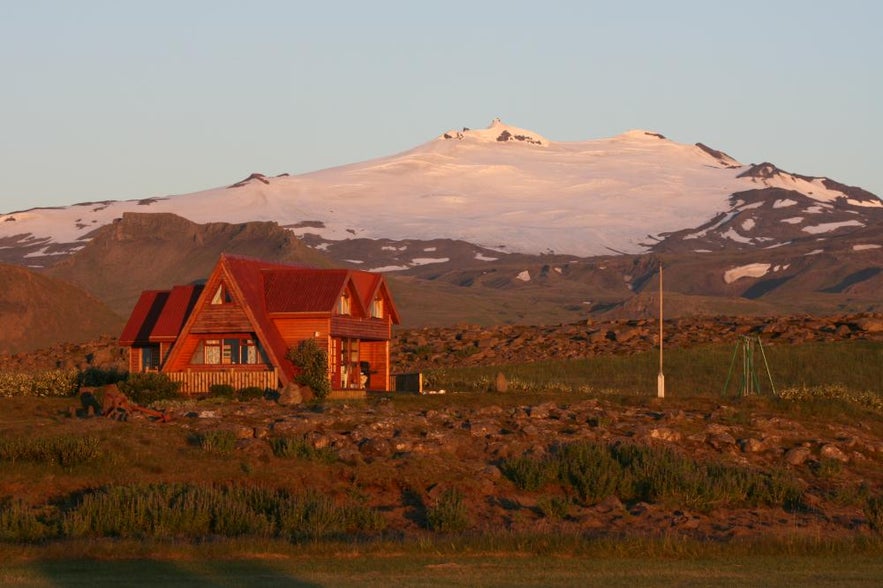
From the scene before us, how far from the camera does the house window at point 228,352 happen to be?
159 ft

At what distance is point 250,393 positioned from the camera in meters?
46.1

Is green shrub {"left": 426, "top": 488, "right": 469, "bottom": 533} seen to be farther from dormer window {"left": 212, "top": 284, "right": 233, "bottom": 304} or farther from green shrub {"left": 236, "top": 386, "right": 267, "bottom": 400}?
dormer window {"left": 212, "top": 284, "right": 233, "bottom": 304}

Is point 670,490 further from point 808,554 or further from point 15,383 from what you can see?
point 15,383

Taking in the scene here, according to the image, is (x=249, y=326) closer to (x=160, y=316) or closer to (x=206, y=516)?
(x=160, y=316)

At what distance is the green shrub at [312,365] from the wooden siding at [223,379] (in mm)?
874

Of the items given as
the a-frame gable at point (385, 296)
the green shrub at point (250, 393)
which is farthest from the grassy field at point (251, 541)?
the a-frame gable at point (385, 296)

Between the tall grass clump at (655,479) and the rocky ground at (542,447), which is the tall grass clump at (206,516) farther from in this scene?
the tall grass clump at (655,479)

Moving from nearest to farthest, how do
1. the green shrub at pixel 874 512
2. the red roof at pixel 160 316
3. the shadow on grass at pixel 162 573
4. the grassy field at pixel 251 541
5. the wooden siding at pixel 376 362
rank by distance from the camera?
1. the shadow on grass at pixel 162 573
2. the grassy field at pixel 251 541
3. the green shrub at pixel 874 512
4. the red roof at pixel 160 316
5. the wooden siding at pixel 376 362

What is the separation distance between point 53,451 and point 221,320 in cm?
1704

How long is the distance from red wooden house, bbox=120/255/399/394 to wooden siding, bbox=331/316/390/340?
0.04 m

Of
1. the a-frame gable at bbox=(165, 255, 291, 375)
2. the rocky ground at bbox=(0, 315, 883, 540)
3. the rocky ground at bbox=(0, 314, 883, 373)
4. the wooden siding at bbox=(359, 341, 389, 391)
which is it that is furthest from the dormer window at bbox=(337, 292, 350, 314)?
the rocky ground at bbox=(0, 314, 883, 373)

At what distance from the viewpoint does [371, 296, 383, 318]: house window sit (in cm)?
5459

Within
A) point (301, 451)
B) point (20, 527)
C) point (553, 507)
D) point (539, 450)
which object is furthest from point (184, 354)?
point (20, 527)

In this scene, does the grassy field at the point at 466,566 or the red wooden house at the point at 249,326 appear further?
the red wooden house at the point at 249,326
